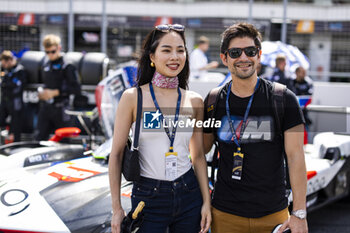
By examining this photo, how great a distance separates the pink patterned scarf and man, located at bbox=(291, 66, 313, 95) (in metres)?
5.67

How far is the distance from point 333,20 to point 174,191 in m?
17.6

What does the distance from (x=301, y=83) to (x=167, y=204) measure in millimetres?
6125

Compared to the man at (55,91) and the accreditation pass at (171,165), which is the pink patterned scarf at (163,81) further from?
the man at (55,91)

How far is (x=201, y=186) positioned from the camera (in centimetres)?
216

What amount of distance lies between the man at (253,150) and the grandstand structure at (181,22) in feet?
32.9

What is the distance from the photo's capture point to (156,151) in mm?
2062

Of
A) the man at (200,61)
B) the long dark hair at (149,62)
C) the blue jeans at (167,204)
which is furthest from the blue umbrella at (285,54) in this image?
the blue jeans at (167,204)

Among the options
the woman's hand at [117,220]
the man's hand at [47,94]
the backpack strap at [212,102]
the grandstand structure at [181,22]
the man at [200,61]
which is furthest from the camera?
the grandstand structure at [181,22]

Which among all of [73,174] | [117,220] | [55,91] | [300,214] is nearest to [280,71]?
[55,91]

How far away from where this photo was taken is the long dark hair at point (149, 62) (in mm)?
2133

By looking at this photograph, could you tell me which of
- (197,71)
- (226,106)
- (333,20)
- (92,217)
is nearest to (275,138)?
(226,106)

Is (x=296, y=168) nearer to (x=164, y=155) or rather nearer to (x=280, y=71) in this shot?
(x=164, y=155)

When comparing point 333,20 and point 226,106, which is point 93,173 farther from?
point 333,20

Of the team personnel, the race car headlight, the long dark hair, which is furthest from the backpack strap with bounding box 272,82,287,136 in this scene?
the team personnel
